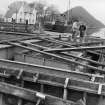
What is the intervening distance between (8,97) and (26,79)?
604 millimetres

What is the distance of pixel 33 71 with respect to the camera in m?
4.43

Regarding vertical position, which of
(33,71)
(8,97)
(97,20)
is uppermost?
(97,20)

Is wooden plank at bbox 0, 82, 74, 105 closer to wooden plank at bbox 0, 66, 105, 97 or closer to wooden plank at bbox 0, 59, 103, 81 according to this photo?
wooden plank at bbox 0, 66, 105, 97

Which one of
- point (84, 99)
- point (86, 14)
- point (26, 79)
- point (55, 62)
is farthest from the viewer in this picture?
point (86, 14)

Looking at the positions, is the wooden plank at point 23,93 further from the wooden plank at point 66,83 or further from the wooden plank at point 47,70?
the wooden plank at point 47,70

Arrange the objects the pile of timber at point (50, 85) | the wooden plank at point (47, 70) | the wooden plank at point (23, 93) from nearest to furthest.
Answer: the wooden plank at point (23, 93)
the pile of timber at point (50, 85)
the wooden plank at point (47, 70)

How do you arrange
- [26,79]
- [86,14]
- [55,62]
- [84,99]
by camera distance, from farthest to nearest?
1. [86,14]
2. [55,62]
3. [26,79]
4. [84,99]

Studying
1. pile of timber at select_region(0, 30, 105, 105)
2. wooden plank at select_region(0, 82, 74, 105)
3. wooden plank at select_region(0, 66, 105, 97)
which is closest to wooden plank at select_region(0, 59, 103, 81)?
pile of timber at select_region(0, 30, 105, 105)

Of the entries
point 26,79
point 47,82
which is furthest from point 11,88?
point 47,82

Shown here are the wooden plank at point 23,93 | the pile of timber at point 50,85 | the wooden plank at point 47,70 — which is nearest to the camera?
the wooden plank at point 23,93

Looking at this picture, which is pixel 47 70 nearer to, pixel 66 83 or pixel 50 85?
pixel 50 85

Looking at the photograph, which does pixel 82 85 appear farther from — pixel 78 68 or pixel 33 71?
pixel 78 68

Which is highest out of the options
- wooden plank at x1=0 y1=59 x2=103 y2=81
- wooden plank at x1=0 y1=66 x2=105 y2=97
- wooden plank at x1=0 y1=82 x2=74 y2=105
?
wooden plank at x1=0 y1=59 x2=103 y2=81

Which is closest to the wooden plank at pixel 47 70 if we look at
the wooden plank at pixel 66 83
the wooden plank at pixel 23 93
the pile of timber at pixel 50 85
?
the pile of timber at pixel 50 85
